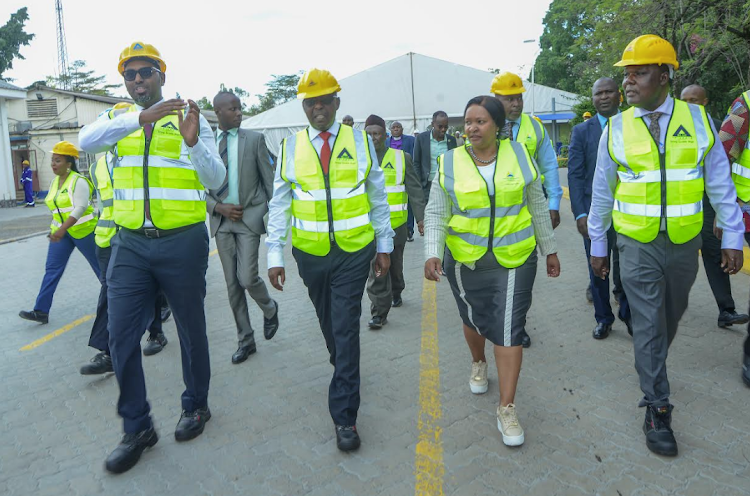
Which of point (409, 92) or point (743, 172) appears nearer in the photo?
point (743, 172)

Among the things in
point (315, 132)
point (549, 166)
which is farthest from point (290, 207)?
point (549, 166)

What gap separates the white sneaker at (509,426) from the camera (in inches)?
142

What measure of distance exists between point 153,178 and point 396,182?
10.8ft

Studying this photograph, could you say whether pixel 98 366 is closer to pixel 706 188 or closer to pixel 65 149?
pixel 65 149

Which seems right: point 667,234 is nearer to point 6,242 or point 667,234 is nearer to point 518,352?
point 518,352

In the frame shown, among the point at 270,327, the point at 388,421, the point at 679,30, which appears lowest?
the point at 388,421

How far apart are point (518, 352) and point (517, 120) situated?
2.84 metres

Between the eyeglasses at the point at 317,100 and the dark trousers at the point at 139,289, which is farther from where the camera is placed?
the eyeglasses at the point at 317,100

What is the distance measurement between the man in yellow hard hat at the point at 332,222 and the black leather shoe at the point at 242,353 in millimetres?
1606

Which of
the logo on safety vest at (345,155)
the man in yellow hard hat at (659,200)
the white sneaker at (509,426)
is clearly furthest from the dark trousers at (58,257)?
the man in yellow hard hat at (659,200)

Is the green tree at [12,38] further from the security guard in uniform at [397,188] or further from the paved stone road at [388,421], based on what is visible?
the security guard in uniform at [397,188]

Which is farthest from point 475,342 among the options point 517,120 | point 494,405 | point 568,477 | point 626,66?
point 517,120

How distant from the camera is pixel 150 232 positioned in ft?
11.9

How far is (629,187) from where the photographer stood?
3.71m
